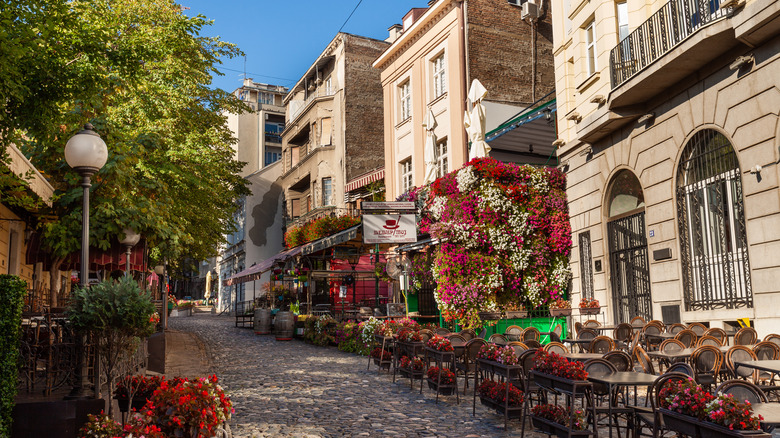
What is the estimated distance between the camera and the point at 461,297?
17141 millimetres

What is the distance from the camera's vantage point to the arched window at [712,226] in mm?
11297

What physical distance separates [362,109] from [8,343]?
30825mm

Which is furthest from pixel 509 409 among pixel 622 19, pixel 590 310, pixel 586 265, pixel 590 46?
pixel 590 46

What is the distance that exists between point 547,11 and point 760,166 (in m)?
17.2

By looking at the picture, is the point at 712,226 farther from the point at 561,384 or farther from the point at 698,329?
the point at 561,384

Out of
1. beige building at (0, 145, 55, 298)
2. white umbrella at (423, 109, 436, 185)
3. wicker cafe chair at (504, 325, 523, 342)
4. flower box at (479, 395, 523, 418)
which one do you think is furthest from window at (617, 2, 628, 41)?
beige building at (0, 145, 55, 298)

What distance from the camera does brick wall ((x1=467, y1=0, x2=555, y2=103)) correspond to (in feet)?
76.4

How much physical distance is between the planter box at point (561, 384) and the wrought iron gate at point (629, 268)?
8138mm

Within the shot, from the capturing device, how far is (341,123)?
116 feet

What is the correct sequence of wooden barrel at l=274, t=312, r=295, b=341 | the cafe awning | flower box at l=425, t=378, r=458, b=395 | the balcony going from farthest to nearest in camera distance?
the cafe awning
wooden barrel at l=274, t=312, r=295, b=341
the balcony
flower box at l=425, t=378, r=458, b=395

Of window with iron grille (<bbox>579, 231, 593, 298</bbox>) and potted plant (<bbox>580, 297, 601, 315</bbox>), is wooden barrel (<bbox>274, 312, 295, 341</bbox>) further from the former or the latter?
potted plant (<bbox>580, 297, 601, 315</bbox>)

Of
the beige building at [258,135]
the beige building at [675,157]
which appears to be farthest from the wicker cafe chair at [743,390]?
the beige building at [258,135]

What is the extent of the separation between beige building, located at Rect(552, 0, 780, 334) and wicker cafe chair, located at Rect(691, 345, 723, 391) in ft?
10.7

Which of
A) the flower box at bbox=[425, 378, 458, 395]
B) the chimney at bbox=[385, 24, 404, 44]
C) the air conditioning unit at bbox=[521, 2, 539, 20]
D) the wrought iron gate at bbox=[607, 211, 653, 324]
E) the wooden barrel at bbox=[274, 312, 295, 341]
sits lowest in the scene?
the flower box at bbox=[425, 378, 458, 395]
